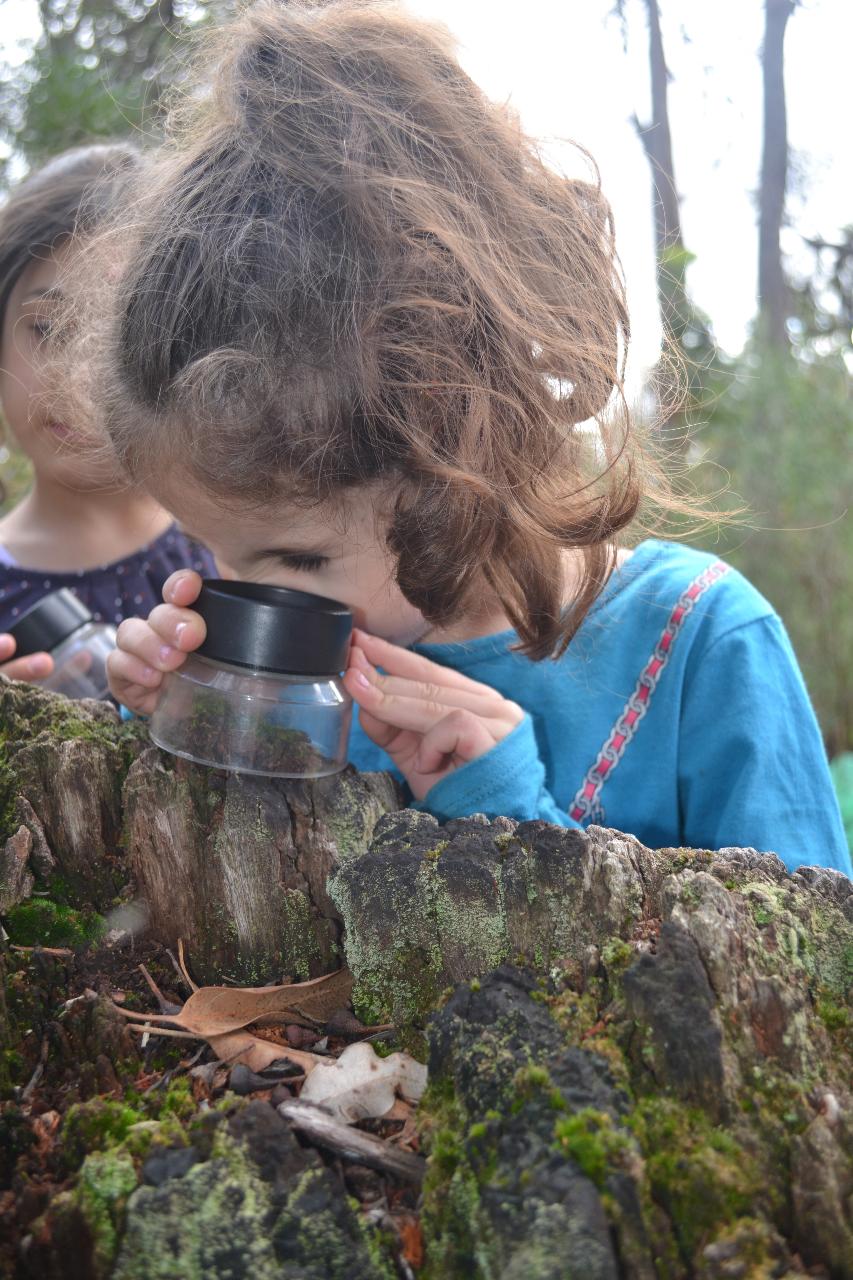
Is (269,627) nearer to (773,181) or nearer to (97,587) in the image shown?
(97,587)

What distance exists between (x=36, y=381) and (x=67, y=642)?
1040mm

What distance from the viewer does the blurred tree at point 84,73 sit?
16.7 ft

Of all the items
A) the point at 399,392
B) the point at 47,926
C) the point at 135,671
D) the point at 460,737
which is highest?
the point at 399,392

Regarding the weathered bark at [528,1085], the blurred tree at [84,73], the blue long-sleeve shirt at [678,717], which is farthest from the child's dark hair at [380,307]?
the blurred tree at [84,73]

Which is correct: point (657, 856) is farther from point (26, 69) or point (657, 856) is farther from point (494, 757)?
point (26, 69)

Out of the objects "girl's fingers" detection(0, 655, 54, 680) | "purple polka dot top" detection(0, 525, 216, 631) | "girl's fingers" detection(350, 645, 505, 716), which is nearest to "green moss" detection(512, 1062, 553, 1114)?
"girl's fingers" detection(350, 645, 505, 716)

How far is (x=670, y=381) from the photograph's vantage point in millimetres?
2051

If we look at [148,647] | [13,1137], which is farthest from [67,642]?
[13,1137]

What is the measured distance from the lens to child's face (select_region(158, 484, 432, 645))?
1.71 meters

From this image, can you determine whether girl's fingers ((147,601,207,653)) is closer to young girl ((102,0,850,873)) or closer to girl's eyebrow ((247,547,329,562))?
young girl ((102,0,850,873))

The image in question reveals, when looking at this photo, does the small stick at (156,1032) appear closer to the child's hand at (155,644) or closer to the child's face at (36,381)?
the child's hand at (155,644)

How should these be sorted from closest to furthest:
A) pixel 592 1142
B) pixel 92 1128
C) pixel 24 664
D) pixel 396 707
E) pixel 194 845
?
pixel 592 1142 → pixel 92 1128 → pixel 194 845 → pixel 396 707 → pixel 24 664

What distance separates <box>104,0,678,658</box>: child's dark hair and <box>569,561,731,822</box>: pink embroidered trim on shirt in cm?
49

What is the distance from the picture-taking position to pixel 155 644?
1.78 meters
